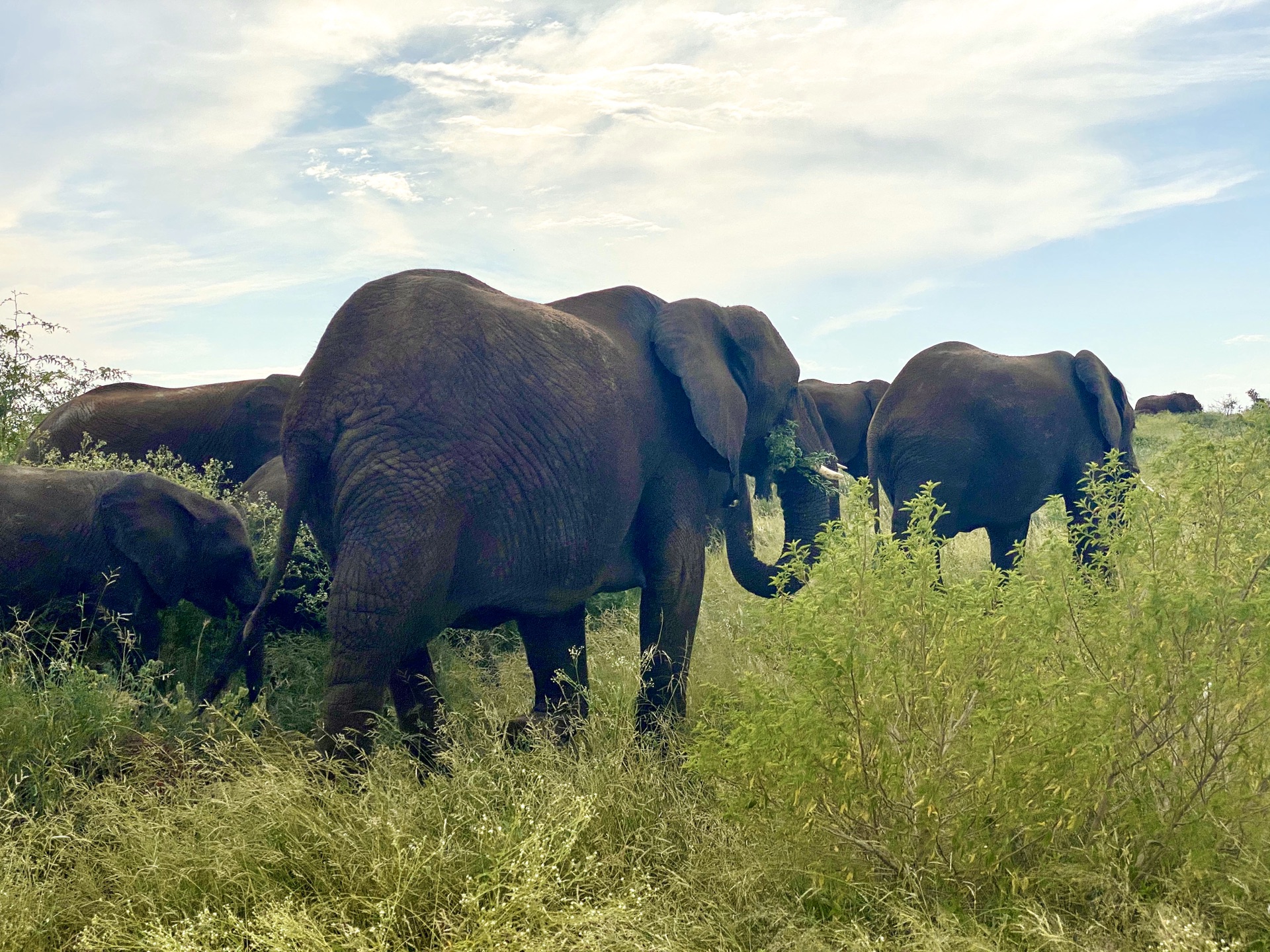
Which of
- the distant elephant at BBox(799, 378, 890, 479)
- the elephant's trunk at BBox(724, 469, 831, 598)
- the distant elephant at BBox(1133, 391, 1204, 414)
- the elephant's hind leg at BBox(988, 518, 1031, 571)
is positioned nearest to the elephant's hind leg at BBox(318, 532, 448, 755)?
the elephant's trunk at BBox(724, 469, 831, 598)

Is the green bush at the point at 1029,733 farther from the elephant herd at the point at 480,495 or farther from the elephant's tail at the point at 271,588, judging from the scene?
the elephant's tail at the point at 271,588

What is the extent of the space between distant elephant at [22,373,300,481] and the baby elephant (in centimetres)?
351

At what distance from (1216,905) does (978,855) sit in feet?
Answer: 2.54

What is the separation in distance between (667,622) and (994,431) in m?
5.28

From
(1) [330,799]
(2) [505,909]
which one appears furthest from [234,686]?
(2) [505,909]

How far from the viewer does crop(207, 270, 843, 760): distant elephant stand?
16.9ft

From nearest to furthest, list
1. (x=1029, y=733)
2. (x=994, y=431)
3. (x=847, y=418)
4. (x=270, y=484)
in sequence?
(x=1029, y=733), (x=270, y=484), (x=994, y=431), (x=847, y=418)

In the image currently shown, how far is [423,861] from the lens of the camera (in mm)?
4309

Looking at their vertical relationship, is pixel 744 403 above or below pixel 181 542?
above

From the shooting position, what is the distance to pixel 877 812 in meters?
3.99

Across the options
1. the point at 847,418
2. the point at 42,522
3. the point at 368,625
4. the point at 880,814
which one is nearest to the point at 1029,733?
the point at 880,814

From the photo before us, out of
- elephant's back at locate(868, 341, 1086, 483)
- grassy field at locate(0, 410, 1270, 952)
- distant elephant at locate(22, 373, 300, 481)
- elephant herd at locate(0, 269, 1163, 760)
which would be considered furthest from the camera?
distant elephant at locate(22, 373, 300, 481)

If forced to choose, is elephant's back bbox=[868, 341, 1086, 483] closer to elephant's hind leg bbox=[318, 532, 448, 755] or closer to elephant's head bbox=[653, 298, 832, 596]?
elephant's head bbox=[653, 298, 832, 596]

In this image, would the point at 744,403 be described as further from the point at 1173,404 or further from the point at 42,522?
the point at 1173,404
